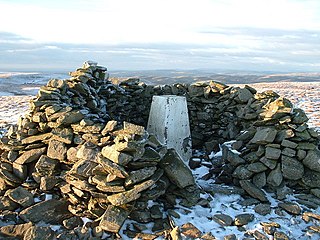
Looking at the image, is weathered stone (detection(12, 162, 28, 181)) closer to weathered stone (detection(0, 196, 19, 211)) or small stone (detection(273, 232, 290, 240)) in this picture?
weathered stone (detection(0, 196, 19, 211))

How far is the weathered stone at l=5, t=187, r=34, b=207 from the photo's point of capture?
579 cm

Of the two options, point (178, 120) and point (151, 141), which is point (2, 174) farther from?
point (178, 120)

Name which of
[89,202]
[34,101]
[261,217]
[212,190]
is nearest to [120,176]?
[89,202]

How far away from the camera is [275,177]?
20.8ft

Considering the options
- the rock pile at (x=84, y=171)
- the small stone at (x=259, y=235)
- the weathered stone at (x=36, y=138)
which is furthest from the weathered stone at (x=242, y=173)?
the weathered stone at (x=36, y=138)

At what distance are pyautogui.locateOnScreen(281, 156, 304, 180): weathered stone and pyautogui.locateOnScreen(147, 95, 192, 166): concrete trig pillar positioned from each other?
2431 millimetres

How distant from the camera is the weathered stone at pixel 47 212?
546cm

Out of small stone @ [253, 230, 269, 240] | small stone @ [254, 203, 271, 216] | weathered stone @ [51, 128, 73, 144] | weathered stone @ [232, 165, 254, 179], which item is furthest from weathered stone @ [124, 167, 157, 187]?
weathered stone @ [232, 165, 254, 179]

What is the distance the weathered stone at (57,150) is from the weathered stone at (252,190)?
10.7ft

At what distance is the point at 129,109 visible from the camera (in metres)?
9.83

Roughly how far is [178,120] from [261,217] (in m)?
3.13

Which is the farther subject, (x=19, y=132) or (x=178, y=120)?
(x=178, y=120)

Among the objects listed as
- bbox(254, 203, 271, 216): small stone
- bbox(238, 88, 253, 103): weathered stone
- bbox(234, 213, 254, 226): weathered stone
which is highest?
bbox(238, 88, 253, 103): weathered stone

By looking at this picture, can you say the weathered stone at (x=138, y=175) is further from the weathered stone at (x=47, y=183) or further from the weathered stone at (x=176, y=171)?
the weathered stone at (x=47, y=183)
